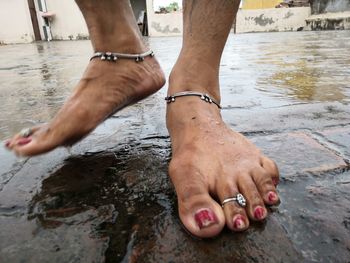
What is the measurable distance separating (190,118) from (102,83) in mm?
370

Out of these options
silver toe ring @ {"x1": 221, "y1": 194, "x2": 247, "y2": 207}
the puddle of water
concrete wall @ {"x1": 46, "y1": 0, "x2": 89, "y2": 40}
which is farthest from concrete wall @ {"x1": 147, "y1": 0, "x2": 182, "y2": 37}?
silver toe ring @ {"x1": 221, "y1": 194, "x2": 247, "y2": 207}

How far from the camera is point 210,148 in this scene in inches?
37.0

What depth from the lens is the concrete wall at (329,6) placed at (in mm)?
13555

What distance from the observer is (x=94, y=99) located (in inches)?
45.8

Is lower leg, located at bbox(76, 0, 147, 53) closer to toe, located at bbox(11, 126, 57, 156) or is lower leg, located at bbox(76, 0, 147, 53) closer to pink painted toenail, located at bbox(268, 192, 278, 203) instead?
toe, located at bbox(11, 126, 57, 156)

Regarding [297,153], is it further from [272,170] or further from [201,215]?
[201,215]

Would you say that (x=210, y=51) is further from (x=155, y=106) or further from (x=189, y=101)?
(x=155, y=106)

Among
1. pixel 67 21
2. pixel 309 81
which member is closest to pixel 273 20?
pixel 67 21

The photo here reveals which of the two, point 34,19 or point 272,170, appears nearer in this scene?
point 272,170

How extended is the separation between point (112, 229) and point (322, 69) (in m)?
2.70

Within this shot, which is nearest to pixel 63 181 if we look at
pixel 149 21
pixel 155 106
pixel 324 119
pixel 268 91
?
pixel 155 106

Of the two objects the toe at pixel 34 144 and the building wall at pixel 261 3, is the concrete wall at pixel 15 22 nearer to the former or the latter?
the building wall at pixel 261 3

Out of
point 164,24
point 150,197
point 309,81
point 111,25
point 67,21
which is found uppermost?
point 111,25

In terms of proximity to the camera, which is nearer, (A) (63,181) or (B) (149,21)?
(A) (63,181)
